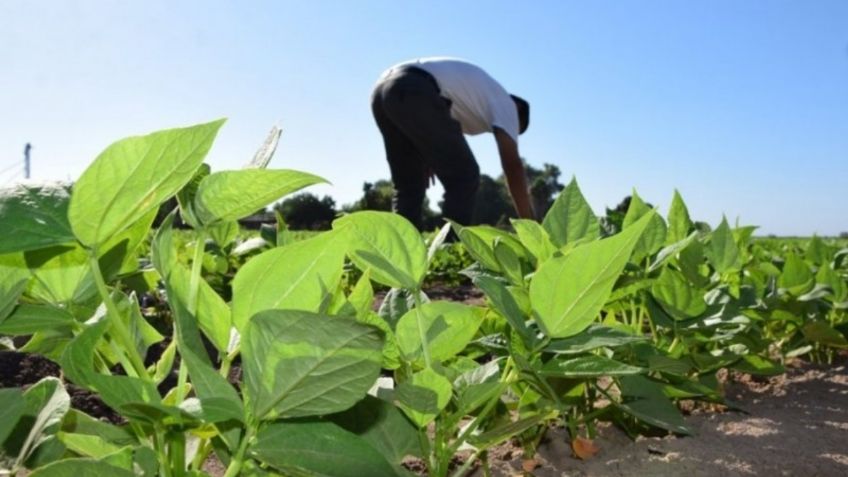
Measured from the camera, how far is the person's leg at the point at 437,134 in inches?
196

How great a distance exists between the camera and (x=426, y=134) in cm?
496

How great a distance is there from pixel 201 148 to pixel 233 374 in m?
1.50

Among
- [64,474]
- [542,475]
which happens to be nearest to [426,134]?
[542,475]

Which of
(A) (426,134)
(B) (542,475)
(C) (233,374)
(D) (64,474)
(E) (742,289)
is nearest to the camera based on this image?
(D) (64,474)

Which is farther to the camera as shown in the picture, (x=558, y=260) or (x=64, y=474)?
(x=558, y=260)

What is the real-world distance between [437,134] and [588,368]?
13.8 feet

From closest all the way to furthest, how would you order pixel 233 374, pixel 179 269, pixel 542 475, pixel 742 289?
1. pixel 179 269
2. pixel 542 475
3. pixel 742 289
4. pixel 233 374

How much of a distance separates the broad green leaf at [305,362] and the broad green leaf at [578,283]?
0.25m

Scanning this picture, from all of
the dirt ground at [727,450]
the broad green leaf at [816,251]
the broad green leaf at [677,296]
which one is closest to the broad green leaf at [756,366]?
the dirt ground at [727,450]

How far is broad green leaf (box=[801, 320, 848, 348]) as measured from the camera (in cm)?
211

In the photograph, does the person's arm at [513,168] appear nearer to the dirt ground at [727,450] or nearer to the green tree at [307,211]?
the dirt ground at [727,450]

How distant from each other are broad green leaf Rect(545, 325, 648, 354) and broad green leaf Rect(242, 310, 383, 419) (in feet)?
0.97

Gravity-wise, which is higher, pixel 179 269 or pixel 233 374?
pixel 179 269

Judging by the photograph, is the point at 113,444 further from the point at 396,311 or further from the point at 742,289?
the point at 742,289
